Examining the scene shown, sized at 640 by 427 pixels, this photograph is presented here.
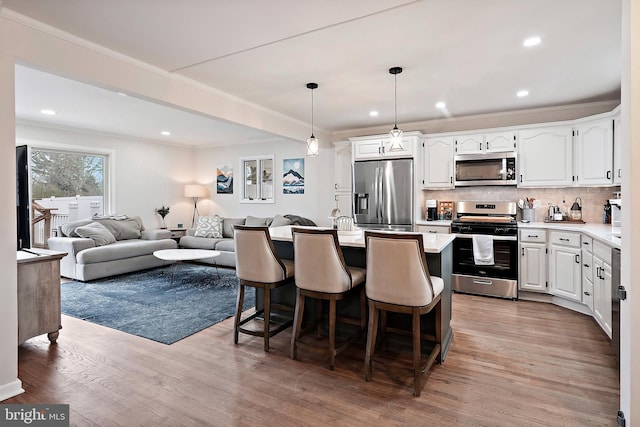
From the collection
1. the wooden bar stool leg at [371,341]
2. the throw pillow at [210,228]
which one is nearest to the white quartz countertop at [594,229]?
the wooden bar stool leg at [371,341]

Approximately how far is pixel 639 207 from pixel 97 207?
25.1 ft

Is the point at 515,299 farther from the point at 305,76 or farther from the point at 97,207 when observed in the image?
the point at 97,207

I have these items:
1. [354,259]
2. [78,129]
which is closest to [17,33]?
[354,259]

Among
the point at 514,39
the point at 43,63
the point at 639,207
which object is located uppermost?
the point at 514,39

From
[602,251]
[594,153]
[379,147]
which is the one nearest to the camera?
[602,251]

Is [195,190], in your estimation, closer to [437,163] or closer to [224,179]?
[224,179]

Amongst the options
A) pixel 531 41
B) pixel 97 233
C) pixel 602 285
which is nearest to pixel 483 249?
pixel 602 285

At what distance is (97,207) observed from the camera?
6797 mm

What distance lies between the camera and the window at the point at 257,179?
7.41m

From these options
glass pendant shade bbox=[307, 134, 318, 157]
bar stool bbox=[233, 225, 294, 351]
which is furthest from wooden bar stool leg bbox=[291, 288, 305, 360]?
glass pendant shade bbox=[307, 134, 318, 157]

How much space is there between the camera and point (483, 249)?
14.9 ft

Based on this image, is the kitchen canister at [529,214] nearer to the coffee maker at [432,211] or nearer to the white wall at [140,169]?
the coffee maker at [432,211]

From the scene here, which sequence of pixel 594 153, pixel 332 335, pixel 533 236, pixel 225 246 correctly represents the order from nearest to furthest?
pixel 332 335, pixel 594 153, pixel 533 236, pixel 225 246

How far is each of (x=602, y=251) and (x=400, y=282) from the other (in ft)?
7.02
